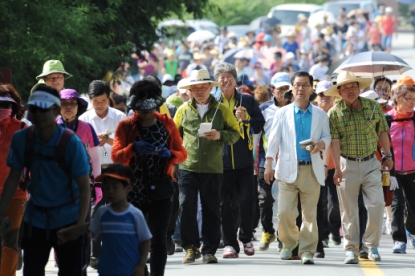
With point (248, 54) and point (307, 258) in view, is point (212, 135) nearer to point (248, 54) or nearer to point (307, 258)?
point (307, 258)

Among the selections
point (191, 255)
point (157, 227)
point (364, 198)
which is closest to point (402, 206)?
point (364, 198)

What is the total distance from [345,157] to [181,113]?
77.2 inches

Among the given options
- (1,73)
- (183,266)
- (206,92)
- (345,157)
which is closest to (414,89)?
(345,157)

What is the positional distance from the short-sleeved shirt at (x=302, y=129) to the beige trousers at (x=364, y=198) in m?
0.56

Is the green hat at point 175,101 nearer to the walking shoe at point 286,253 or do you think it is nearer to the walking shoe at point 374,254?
the walking shoe at point 286,253

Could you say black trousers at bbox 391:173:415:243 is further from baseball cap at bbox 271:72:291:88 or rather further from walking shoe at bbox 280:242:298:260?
baseball cap at bbox 271:72:291:88

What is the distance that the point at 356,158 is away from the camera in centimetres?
1210

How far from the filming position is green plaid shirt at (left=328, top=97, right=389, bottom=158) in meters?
12.1

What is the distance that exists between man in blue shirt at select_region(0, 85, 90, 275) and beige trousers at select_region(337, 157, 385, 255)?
496 centimetres

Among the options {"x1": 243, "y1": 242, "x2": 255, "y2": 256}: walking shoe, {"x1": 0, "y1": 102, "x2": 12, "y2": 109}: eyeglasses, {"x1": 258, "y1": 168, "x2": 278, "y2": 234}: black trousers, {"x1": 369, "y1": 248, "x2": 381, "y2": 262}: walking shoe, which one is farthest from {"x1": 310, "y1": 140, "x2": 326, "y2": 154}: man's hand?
{"x1": 0, "y1": 102, "x2": 12, "y2": 109}: eyeglasses

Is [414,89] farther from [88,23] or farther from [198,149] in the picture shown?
[88,23]

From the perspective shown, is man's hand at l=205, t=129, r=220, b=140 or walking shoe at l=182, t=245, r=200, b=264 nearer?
man's hand at l=205, t=129, r=220, b=140

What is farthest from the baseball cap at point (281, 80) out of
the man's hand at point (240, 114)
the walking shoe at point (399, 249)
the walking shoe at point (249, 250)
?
the walking shoe at point (399, 249)

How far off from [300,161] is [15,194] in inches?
143
